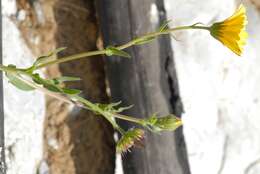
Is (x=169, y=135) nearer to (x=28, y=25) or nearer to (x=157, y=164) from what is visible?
(x=157, y=164)

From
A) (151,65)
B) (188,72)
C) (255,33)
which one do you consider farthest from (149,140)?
(255,33)

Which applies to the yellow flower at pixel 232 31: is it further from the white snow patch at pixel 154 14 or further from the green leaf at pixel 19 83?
the white snow patch at pixel 154 14

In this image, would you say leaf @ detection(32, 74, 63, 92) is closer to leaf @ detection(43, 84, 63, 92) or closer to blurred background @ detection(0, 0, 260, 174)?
leaf @ detection(43, 84, 63, 92)

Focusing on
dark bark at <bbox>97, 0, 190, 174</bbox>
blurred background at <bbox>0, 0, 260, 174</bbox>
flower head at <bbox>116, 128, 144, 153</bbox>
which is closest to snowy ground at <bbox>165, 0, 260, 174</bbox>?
blurred background at <bbox>0, 0, 260, 174</bbox>

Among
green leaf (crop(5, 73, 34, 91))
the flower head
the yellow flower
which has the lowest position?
the flower head

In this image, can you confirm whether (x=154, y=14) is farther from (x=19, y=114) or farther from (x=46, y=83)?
(x=46, y=83)

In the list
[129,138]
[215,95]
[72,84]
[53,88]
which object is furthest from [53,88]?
[215,95]

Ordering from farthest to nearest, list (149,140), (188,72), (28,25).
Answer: (188,72)
(28,25)
(149,140)
